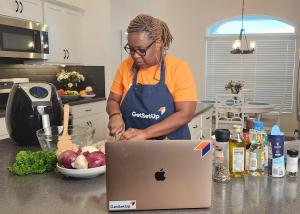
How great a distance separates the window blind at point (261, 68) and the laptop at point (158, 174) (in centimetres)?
552

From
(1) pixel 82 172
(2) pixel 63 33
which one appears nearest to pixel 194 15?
(2) pixel 63 33

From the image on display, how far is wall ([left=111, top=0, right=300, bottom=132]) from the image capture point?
19.0 feet

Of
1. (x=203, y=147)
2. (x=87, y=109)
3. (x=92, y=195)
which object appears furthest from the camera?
(x=87, y=109)

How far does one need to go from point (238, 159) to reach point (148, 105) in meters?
0.48

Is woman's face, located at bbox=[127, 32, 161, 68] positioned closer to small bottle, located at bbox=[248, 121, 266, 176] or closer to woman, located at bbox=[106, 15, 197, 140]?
woman, located at bbox=[106, 15, 197, 140]

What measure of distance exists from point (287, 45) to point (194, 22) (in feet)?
5.74

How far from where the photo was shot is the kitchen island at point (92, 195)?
0.91 metres

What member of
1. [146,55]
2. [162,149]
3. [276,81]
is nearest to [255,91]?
[276,81]

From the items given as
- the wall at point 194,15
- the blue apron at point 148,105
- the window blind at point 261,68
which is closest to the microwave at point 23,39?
the blue apron at point 148,105

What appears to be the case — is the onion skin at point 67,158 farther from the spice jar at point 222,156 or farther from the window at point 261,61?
the window at point 261,61

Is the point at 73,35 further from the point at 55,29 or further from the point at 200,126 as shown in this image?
the point at 200,126

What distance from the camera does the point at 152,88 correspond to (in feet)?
4.74

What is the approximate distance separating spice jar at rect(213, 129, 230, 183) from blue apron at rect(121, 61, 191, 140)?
12.6 inches

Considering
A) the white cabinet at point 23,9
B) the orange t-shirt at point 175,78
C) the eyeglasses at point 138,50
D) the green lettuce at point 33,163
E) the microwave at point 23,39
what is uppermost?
the white cabinet at point 23,9
